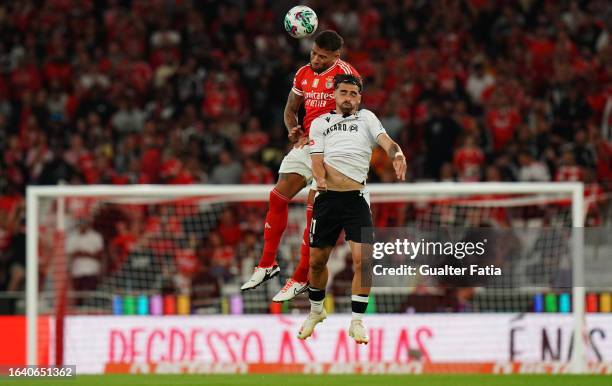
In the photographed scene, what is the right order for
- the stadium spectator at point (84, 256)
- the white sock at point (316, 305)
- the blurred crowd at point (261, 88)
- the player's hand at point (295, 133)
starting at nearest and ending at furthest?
the player's hand at point (295, 133) < the white sock at point (316, 305) < the stadium spectator at point (84, 256) < the blurred crowd at point (261, 88)

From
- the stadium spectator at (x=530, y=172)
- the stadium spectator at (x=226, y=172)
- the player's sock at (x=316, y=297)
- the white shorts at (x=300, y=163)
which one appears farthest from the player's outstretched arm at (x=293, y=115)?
the stadium spectator at (x=226, y=172)

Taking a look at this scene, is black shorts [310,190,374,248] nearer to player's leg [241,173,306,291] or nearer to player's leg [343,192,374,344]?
player's leg [343,192,374,344]

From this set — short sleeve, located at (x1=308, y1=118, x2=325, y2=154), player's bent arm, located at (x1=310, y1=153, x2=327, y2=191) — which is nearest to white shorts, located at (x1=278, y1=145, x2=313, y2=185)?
short sleeve, located at (x1=308, y1=118, x2=325, y2=154)

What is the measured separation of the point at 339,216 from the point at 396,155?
109cm

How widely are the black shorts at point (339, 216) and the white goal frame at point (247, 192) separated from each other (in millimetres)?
5183

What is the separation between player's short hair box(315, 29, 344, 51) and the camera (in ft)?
41.9

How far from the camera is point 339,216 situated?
12758mm

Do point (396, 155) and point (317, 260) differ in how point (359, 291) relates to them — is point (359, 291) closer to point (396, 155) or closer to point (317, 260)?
point (317, 260)

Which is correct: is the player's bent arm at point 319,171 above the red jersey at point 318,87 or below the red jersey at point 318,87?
below

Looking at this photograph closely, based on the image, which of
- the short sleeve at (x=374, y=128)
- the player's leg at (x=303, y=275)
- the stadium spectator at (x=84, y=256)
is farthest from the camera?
the stadium spectator at (x=84, y=256)

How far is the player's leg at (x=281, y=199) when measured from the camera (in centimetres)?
1327

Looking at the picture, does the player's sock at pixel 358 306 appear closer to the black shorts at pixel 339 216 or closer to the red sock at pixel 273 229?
the black shorts at pixel 339 216

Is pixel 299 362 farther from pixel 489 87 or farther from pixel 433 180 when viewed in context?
pixel 489 87

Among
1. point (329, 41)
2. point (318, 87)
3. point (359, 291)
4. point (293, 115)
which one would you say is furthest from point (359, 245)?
point (329, 41)
